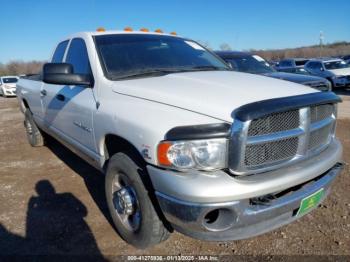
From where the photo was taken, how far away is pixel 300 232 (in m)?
3.22

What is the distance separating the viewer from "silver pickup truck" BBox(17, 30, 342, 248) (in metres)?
2.29

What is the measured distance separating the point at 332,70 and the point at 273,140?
16.5 meters

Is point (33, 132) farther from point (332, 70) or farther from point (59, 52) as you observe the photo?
point (332, 70)

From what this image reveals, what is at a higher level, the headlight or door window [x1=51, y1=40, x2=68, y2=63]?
door window [x1=51, y1=40, x2=68, y2=63]

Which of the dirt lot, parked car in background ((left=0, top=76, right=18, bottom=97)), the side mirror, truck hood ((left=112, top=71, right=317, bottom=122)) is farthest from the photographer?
parked car in background ((left=0, top=76, right=18, bottom=97))

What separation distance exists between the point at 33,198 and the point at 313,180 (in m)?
3.33

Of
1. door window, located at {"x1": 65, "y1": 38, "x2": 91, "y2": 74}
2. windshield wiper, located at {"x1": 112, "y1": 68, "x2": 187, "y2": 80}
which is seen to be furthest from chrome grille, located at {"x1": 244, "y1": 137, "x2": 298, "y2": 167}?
door window, located at {"x1": 65, "y1": 38, "x2": 91, "y2": 74}

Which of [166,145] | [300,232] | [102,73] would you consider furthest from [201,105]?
[300,232]

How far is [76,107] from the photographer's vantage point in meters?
3.67

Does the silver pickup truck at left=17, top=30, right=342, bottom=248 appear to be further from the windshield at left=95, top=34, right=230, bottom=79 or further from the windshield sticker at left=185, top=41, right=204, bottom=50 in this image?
the windshield sticker at left=185, top=41, right=204, bottom=50

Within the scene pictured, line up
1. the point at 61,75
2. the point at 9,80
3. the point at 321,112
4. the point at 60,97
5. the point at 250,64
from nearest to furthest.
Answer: the point at 321,112 → the point at 61,75 → the point at 60,97 → the point at 250,64 → the point at 9,80

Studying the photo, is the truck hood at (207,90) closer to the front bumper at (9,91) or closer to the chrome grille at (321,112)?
the chrome grille at (321,112)

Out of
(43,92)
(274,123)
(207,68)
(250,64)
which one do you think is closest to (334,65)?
(250,64)

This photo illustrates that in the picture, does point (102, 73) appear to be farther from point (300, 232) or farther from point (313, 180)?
point (300, 232)
